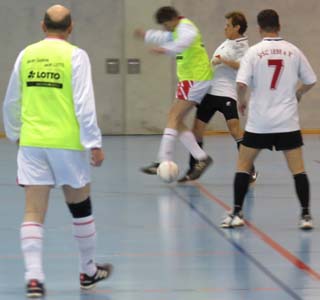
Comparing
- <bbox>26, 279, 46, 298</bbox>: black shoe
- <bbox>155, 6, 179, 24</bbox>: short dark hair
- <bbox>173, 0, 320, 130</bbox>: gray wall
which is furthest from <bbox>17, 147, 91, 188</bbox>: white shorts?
<bbox>173, 0, 320, 130</bbox>: gray wall

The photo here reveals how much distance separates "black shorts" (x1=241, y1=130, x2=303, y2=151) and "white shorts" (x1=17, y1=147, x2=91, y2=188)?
2.32m

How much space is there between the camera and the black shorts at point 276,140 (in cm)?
748

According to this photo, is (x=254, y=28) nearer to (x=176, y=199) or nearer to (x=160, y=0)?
(x=160, y=0)

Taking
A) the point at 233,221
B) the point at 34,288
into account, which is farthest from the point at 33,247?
the point at 233,221

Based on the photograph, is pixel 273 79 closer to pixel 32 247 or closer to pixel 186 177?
Result: pixel 32 247

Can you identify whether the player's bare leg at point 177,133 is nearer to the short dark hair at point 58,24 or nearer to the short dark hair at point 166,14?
the short dark hair at point 166,14

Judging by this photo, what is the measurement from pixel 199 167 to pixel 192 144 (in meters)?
0.31

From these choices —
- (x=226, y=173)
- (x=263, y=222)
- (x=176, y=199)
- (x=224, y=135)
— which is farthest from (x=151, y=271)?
(x=224, y=135)

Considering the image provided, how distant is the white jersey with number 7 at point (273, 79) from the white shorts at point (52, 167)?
232 centimetres

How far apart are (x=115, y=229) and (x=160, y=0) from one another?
9024 millimetres

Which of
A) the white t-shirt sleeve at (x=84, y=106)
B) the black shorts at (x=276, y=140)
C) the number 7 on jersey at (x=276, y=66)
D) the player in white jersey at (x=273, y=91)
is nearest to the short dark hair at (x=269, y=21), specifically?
the player in white jersey at (x=273, y=91)

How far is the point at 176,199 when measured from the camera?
929 cm

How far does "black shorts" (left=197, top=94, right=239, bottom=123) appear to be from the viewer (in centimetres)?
1013

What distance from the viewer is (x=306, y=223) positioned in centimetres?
765
